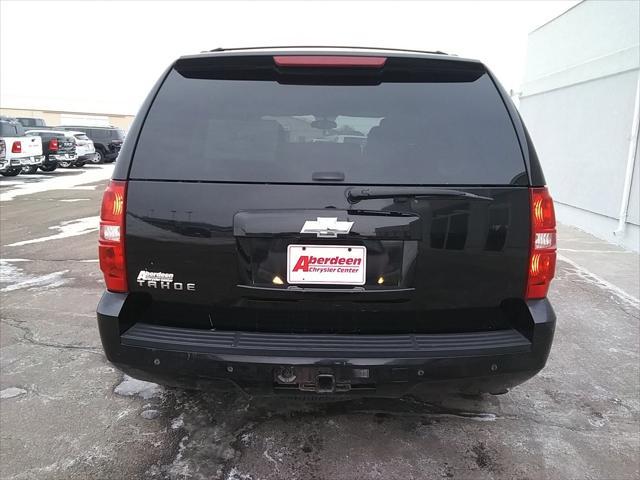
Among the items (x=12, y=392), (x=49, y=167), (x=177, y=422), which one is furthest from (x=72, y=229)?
(x=49, y=167)

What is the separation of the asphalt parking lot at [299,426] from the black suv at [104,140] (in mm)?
24602

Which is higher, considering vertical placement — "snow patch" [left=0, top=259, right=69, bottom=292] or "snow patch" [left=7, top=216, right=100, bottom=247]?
"snow patch" [left=7, top=216, right=100, bottom=247]

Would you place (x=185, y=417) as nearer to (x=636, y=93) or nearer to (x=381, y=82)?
(x=381, y=82)

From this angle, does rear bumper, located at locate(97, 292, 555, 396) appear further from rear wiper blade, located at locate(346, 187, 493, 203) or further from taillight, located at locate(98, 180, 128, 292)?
rear wiper blade, located at locate(346, 187, 493, 203)

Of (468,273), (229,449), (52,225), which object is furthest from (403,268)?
(52,225)

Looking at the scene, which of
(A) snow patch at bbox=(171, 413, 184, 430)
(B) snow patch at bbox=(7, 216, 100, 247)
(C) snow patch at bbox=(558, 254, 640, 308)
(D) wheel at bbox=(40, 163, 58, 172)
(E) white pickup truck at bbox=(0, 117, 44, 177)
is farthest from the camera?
(D) wheel at bbox=(40, 163, 58, 172)

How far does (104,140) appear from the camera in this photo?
87.4ft

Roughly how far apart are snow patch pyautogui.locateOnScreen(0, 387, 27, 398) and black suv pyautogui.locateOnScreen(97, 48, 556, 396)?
1.41 m

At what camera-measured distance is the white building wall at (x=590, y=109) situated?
8.16 meters

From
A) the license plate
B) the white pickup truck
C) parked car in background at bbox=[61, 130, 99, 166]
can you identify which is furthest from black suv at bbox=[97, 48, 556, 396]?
parked car in background at bbox=[61, 130, 99, 166]

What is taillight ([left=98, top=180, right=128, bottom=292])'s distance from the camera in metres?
2.21

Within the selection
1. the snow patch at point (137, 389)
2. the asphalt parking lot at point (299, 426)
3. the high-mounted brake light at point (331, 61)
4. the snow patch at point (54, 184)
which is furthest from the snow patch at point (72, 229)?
the high-mounted brake light at point (331, 61)

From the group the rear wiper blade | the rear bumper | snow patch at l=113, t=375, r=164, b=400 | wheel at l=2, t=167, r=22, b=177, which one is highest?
the rear wiper blade

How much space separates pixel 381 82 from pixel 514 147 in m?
0.69
